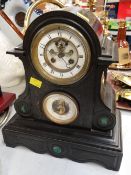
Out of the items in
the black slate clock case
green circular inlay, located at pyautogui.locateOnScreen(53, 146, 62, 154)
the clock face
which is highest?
the clock face

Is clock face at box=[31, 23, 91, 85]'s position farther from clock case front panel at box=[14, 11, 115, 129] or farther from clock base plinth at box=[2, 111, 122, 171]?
clock base plinth at box=[2, 111, 122, 171]

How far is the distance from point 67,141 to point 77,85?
5.9 inches

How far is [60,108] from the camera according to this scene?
1.88ft

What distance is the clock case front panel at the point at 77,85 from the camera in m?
0.47

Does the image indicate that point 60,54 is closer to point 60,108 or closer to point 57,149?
point 60,108

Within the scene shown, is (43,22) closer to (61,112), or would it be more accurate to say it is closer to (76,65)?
(76,65)

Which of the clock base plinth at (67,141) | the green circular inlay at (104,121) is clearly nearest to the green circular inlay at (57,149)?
the clock base plinth at (67,141)

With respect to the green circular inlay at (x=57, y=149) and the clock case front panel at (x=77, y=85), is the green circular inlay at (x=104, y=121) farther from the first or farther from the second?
the green circular inlay at (x=57, y=149)

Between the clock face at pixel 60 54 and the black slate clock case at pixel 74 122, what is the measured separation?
11 millimetres

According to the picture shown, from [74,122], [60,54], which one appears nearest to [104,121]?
[74,122]

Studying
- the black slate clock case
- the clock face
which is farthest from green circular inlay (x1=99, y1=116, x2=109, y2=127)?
the clock face

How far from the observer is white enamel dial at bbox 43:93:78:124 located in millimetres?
560

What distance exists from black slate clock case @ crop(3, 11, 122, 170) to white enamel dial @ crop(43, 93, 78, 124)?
1cm

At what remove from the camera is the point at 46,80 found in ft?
1.79
